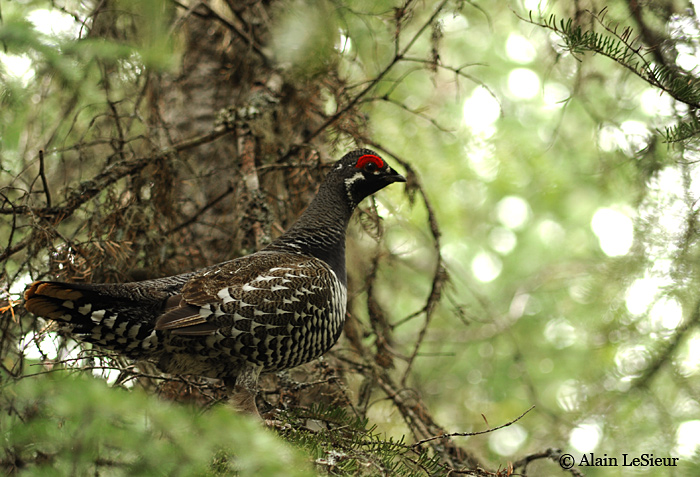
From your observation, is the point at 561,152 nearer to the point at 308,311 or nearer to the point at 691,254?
the point at 691,254

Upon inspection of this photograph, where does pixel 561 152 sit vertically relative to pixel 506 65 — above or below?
below

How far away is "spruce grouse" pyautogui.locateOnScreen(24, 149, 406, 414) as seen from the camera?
9.93ft

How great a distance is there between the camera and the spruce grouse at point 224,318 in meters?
3.03

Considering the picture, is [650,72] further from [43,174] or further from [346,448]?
[43,174]

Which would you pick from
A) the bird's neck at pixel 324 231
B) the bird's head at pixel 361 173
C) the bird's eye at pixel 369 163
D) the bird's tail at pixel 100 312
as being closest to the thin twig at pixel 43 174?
the bird's tail at pixel 100 312

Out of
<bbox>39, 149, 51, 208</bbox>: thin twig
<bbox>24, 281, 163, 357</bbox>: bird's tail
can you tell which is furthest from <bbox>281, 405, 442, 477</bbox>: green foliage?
<bbox>39, 149, 51, 208</bbox>: thin twig

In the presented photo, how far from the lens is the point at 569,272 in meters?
8.91

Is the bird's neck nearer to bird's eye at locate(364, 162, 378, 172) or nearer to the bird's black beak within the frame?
bird's eye at locate(364, 162, 378, 172)

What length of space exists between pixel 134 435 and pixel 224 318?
4.69ft

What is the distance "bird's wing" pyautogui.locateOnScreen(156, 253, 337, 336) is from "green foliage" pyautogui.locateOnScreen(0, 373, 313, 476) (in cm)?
A: 120

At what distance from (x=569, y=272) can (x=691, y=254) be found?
16.7 feet

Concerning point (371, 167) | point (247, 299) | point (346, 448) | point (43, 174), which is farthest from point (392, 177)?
point (43, 174)

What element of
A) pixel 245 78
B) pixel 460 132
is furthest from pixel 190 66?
pixel 460 132

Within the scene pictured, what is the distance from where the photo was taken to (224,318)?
3.12 metres
